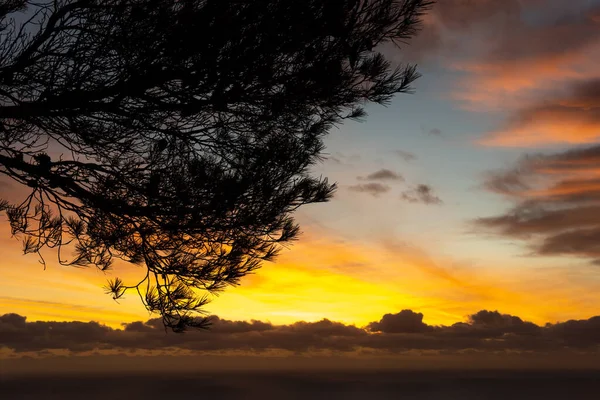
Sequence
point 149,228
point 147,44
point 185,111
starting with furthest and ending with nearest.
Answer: point 149,228, point 185,111, point 147,44

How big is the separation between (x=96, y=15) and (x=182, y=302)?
3.13 m

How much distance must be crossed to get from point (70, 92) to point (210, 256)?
7.44ft

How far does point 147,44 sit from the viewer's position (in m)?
5.40

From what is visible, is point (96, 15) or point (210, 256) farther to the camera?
point (210, 256)

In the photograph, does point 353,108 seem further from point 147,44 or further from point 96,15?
point 96,15

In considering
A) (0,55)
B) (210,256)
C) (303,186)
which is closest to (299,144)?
(303,186)

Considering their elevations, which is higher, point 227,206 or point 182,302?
point 227,206

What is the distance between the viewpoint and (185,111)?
579 centimetres

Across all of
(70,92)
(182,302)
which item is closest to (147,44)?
(70,92)

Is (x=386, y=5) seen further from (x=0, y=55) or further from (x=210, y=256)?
(x=0, y=55)

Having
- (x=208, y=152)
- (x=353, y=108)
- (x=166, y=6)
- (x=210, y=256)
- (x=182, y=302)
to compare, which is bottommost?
(x=182, y=302)

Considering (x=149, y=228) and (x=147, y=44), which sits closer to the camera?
(x=147, y=44)

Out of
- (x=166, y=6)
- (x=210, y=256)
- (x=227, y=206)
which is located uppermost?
(x=166, y=6)

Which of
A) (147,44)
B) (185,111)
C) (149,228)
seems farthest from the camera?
(149,228)
